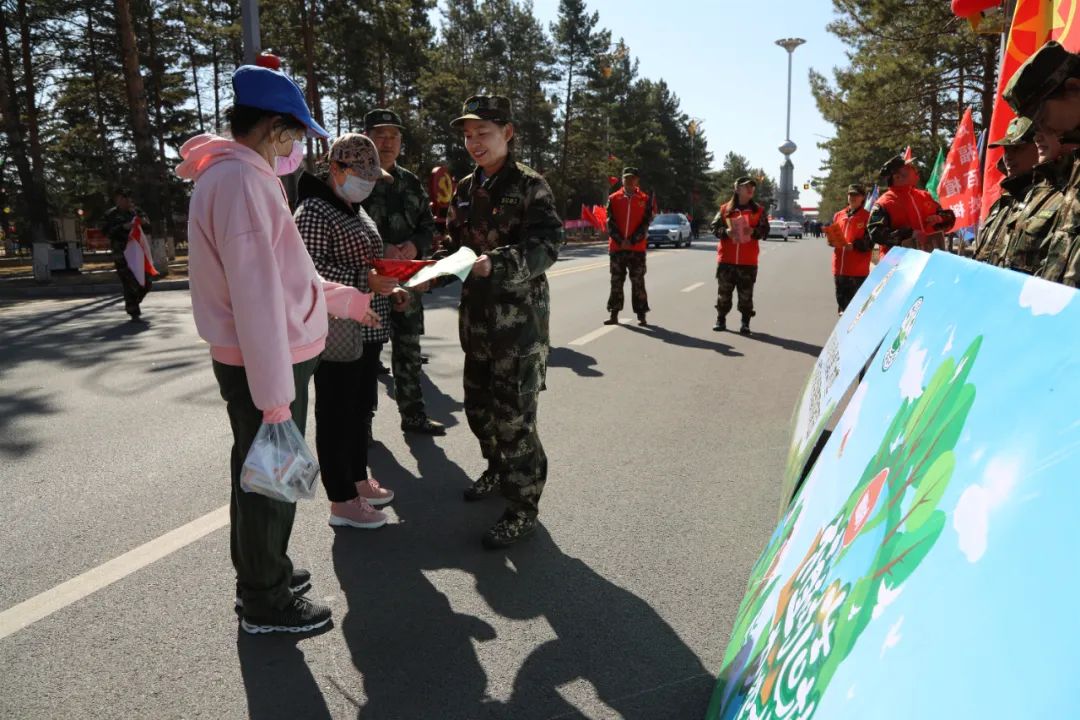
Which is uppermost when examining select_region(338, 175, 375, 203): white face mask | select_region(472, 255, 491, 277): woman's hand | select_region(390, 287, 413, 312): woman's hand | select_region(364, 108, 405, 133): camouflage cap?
select_region(364, 108, 405, 133): camouflage cap

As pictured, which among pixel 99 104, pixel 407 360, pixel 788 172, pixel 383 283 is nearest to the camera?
pixel 383 283

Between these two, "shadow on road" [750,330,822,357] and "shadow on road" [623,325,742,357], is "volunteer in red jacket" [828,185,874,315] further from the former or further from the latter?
"shadow on road" [623,325,742,357]

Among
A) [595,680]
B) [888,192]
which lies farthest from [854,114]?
[595,680]

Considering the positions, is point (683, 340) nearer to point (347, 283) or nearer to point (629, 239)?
point (629, 239)

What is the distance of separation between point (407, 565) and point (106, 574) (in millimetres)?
1259

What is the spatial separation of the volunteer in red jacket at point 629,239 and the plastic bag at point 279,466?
8.46 m

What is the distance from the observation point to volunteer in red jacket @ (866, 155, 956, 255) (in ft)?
25.4

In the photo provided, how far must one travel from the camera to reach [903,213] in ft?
25.7

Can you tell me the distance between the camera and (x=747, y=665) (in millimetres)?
1965

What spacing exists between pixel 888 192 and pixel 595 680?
6759mm

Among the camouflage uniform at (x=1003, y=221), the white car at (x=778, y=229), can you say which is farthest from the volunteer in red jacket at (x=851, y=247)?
the white car at (x=778, y=229)

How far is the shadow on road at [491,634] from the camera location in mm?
2500

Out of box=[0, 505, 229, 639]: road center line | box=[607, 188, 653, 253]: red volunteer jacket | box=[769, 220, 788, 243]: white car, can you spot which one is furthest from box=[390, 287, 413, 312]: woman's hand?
box=[769, 220, 788, 243]: white car

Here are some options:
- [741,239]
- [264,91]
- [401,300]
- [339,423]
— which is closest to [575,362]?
[741,239]
